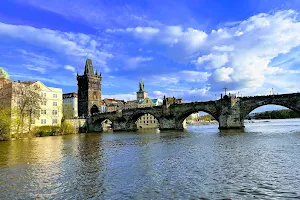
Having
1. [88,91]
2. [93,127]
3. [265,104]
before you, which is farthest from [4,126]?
[88,91]

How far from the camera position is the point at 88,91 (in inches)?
5753

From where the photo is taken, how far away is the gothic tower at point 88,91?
146 m

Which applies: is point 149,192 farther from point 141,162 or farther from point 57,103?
point 57,103

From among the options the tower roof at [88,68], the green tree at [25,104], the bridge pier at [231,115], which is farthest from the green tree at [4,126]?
the tower roof at [88,68]

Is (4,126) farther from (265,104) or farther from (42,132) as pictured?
(265,104)

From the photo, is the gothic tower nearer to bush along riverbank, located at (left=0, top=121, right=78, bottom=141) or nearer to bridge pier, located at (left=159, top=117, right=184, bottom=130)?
bush along riverbank, located at (left=0, top=121, right=78, bottom=141)

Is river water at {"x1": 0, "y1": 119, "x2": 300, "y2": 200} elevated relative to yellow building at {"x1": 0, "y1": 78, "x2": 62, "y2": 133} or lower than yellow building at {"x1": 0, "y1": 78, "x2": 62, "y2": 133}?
lower

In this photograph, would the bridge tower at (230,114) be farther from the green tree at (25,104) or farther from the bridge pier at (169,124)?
the green tree at (25,104)

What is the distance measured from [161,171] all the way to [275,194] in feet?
26.3

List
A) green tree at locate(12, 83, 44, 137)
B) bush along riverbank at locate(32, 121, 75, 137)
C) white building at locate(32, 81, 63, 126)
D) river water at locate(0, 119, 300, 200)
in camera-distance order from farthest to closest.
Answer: white building at locate(32, 81, 63, 126)
bush along riverbank at locate(32, 121, 75, 137)
green tree at locate(12, 83, 44, 137)
river water at locate(0, 119, 300, 200)

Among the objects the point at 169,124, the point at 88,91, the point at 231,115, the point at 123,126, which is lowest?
the point at 123,126

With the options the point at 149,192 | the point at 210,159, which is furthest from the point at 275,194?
the point at 210,159

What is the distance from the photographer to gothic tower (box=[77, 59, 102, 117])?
479ft

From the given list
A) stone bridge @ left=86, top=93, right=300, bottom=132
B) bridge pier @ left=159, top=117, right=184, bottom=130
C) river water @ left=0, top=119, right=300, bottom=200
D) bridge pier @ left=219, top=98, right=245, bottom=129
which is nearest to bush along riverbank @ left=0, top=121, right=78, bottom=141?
stone bridge @ left=86, top=93, right=300, bottom=132
